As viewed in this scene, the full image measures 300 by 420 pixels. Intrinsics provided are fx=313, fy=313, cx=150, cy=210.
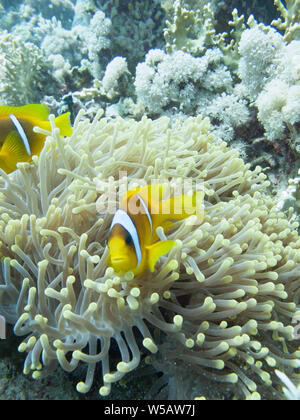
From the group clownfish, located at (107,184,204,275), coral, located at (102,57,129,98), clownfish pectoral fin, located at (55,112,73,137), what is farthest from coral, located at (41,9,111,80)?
clownfish, located at (107,184,204,275)

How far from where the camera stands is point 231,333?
1193 millimetres

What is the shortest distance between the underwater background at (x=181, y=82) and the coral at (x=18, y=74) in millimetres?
12

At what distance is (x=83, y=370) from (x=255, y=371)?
69 cm

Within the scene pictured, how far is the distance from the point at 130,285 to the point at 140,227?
279 mm

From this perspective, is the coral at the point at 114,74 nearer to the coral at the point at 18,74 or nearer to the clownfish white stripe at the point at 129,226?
the coral at the point at 18,74

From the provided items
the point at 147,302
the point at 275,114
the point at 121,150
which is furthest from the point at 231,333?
the point at 275,114

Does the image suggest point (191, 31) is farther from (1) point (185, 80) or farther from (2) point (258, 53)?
(2) point (258, 53)

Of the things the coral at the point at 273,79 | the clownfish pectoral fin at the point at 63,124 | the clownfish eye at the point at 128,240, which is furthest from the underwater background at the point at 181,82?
the clownfish eye at the point at 128,240

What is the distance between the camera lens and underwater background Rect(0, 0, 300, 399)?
130 centimetres

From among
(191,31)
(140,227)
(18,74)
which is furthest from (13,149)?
(18,74)

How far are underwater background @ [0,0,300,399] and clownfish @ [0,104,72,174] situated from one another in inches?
21.4

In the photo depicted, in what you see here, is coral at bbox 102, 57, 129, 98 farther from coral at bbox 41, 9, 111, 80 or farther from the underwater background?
coral at bbox 41, 9, 111, 80

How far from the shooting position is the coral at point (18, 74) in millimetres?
3865

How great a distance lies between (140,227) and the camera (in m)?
0.99
